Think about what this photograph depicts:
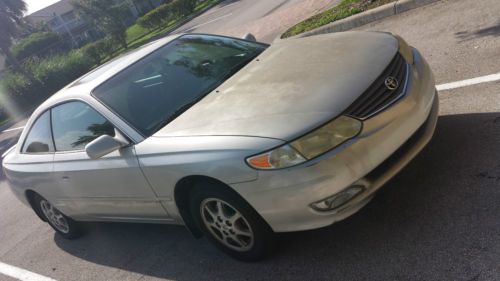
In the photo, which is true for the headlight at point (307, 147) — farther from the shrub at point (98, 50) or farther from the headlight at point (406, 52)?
the shrub at point (98, 50)

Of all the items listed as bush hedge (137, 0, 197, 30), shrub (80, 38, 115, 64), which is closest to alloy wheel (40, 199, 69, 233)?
shrub (80, 38, 115, 64)

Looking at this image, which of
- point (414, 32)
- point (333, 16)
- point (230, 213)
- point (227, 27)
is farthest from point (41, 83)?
point (230, 213)

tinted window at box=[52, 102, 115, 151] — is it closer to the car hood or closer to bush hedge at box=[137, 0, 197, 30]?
the car hood

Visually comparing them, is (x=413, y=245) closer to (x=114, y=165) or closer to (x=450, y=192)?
(x=450, y=192)

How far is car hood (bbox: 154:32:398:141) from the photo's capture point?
112 inches

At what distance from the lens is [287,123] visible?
278 cm

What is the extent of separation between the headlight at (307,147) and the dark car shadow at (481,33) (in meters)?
3.45

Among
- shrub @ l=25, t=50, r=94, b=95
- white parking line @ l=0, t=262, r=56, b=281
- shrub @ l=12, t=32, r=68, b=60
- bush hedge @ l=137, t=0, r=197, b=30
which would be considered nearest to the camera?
white parking line @ l=0, t=262, r=56, b=281

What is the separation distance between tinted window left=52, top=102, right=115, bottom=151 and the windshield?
18 cm

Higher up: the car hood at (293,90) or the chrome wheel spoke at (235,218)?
the car hood at (293,90)

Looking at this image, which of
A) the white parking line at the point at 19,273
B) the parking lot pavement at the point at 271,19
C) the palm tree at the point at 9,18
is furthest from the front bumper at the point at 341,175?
the palm tree at the point at 9,18

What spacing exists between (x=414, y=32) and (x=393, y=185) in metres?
3.66

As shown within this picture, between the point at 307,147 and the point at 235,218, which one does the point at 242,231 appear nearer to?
the point at 235,218

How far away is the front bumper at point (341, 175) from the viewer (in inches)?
106
